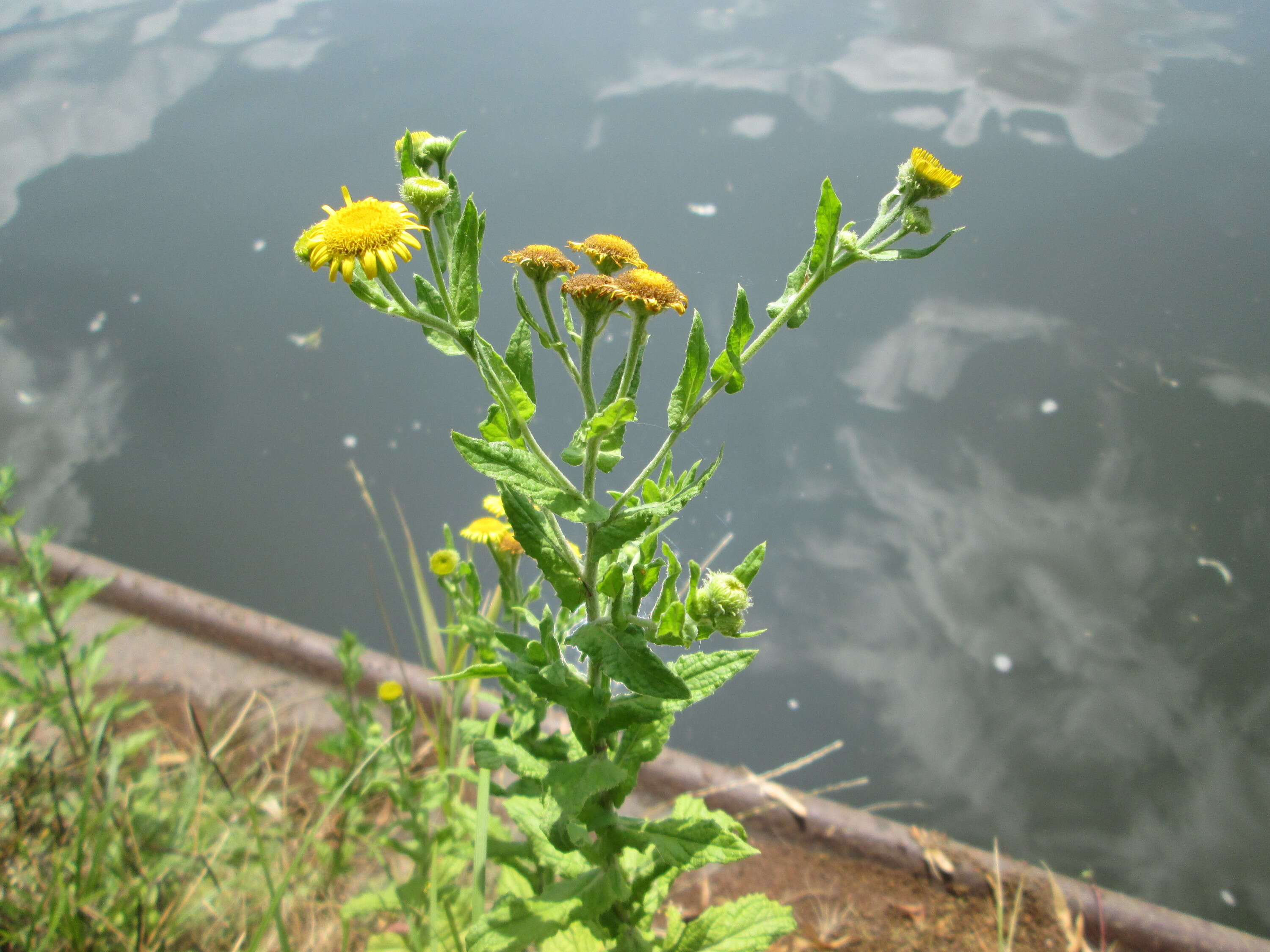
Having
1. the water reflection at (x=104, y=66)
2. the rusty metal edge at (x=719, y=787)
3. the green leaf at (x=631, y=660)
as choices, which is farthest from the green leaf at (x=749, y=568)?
the water reflection at (x=104, y=66)

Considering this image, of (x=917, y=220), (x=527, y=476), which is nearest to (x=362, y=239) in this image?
(x=527, y=476)

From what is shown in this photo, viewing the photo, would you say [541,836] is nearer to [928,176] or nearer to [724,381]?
[724,381]

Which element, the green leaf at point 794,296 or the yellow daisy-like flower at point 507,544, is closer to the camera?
the green leaf at point 794,296

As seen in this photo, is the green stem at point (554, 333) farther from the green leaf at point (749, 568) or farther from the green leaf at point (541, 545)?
the green leaf at point (749, 568)

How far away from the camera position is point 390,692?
1384 mm

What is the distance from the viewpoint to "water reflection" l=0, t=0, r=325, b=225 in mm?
3252

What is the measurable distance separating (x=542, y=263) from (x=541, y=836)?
29.0 inches

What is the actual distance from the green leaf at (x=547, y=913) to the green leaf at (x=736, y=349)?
2.11 ft

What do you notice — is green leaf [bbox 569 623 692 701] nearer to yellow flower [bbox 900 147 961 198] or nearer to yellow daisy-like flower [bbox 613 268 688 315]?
yellow daisy-like flower [bbox 613 268 688 315]

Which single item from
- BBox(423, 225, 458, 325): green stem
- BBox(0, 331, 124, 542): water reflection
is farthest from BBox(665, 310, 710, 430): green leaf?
BBox(0, 331, 124, 542): water reflection

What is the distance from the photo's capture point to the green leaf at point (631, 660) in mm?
770

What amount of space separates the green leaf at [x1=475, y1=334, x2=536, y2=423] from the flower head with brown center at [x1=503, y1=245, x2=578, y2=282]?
0.33 feet

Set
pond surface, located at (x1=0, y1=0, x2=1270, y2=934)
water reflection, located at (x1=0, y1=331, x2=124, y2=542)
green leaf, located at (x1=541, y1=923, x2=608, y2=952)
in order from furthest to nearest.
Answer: water reflection, located at (x1=0, y1=331, x2=124, y2=542), pond surface, located at (x1=0, y1=0, x2=1270, y2=934), green leaf, located at (x1=541, y1=923, x2=608, y2=952)

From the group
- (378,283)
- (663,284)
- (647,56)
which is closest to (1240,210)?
(647,56)
